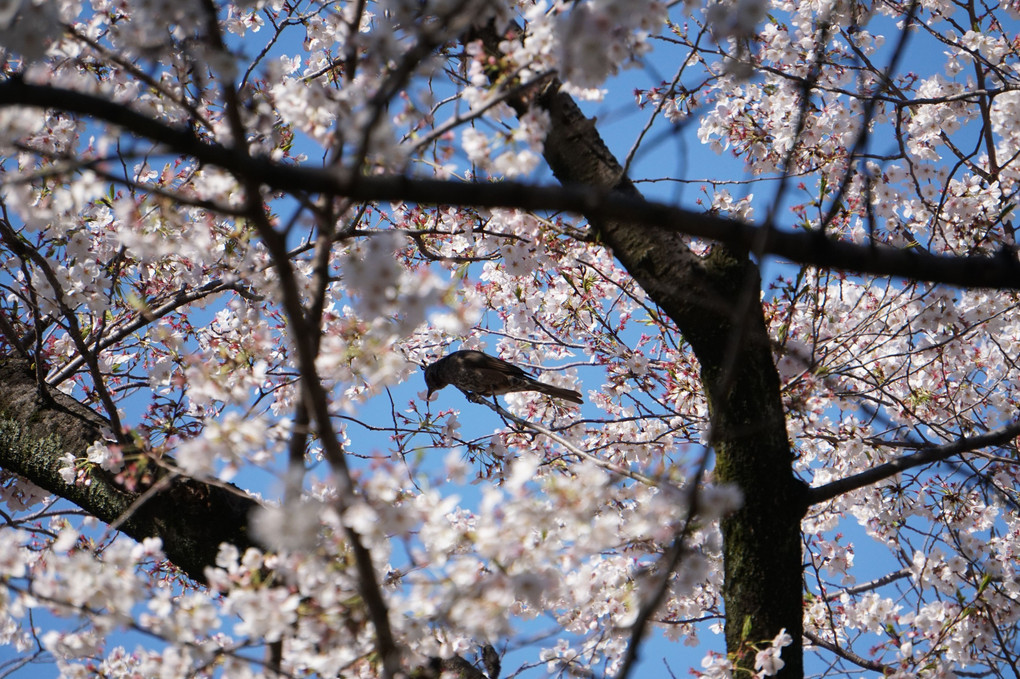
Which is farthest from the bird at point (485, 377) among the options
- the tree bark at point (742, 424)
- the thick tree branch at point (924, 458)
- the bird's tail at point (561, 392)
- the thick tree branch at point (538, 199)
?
the thick tree branch at point (538, 199)

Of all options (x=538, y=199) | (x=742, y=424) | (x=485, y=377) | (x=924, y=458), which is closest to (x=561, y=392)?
(x=485, y=377)

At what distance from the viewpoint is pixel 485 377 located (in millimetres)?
4926

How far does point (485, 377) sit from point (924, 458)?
2790mm

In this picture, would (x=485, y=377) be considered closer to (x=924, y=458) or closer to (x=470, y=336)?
(x=470, y=336)

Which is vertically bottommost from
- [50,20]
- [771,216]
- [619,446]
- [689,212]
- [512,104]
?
[771,216]

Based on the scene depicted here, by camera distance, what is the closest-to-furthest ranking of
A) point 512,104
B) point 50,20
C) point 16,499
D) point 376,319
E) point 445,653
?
1. point 50,20
2. point 376,319
3. point 445,653
4. point 512,104
5. point 16,499

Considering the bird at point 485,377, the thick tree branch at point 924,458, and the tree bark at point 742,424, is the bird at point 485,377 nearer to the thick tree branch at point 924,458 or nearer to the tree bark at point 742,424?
the tree bark at point 742,424

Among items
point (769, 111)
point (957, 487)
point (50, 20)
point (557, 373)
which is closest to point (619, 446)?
point (557, 373)

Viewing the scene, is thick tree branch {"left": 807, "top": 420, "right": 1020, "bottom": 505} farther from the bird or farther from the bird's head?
the bird's head

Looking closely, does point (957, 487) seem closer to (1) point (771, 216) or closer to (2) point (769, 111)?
(2) point (769, 111)

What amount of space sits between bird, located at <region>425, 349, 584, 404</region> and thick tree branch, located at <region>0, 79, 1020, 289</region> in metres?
3.11

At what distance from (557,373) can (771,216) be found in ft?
15.0

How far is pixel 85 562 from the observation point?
2074mm

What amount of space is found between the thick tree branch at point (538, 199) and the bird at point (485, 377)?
3.11m
